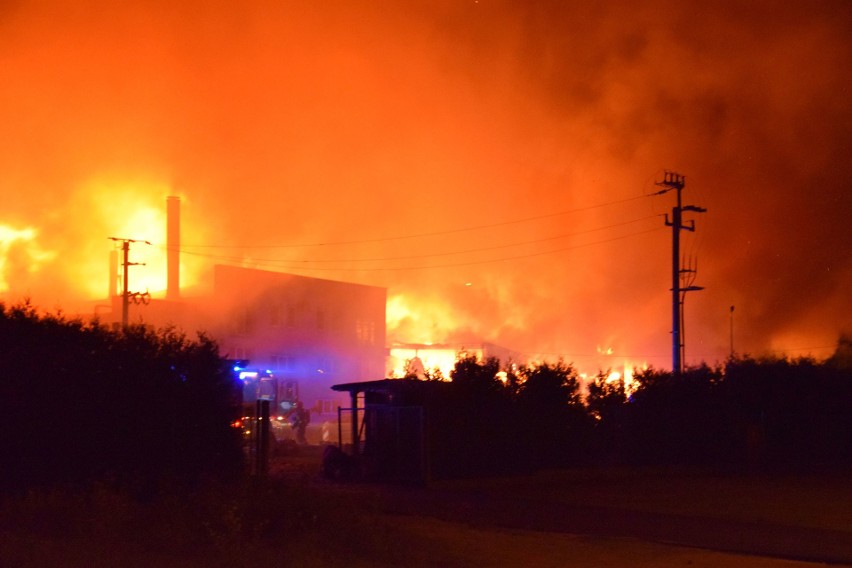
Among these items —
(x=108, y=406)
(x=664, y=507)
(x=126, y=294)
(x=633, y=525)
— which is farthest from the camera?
(x=126, y=294)

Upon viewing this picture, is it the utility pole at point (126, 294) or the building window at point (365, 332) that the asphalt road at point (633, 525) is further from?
the building window at point (365, 332)

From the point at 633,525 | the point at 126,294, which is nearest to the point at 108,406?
the point at 633,525

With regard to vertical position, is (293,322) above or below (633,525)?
above

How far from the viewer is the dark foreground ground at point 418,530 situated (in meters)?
10.1

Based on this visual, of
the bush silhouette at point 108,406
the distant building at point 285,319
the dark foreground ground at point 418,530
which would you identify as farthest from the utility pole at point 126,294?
the dark foreground ground at point 418,530

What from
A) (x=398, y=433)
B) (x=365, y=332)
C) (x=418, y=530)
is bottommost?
(x=418, y=530)

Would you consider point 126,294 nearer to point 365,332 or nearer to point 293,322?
point 293,322

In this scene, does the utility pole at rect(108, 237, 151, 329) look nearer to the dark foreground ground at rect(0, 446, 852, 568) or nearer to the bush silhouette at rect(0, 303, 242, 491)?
the bush silhouette at rect(0, 303, 242, 491)

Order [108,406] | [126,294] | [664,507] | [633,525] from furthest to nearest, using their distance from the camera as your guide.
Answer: [126,294], [664,507], [108,406], [633,525]

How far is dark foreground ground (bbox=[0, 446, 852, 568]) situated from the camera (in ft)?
33.1

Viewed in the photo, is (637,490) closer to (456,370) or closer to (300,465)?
(456,370)

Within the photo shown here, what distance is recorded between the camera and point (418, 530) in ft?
46.5

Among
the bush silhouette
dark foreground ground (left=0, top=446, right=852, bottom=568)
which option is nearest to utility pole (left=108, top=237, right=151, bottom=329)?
the bush silhouette

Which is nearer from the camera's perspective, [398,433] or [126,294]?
[398,433]
